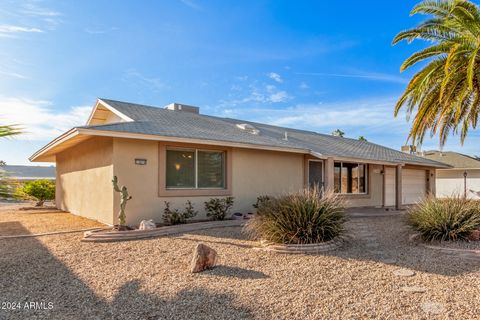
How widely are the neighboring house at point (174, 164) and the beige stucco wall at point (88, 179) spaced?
3 cm

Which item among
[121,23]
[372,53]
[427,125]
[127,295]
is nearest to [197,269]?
[127,295]

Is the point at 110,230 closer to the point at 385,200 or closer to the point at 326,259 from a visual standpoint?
the point at 326,259

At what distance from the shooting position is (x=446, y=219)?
322 inches

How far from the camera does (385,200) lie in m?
18.1

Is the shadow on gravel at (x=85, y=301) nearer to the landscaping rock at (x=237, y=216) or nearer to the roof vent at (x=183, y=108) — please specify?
the landscaping rock at (x=237, y=216)

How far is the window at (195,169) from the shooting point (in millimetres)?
11125

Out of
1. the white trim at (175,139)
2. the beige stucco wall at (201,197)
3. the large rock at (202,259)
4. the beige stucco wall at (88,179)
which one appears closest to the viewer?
the large rock at (202,259)

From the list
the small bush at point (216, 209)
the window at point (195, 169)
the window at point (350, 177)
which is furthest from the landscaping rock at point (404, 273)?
the window at point (350, 177)

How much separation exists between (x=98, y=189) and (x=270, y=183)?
6.63m

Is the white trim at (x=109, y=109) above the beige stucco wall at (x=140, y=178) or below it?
above

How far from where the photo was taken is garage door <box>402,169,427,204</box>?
20136 mm

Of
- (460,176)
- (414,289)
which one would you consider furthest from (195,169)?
(460,176)

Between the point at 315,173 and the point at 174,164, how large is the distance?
24.6 ft

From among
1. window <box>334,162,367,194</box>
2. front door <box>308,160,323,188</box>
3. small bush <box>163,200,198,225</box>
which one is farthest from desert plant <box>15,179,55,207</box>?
window <box>334,162,367,194</box>
